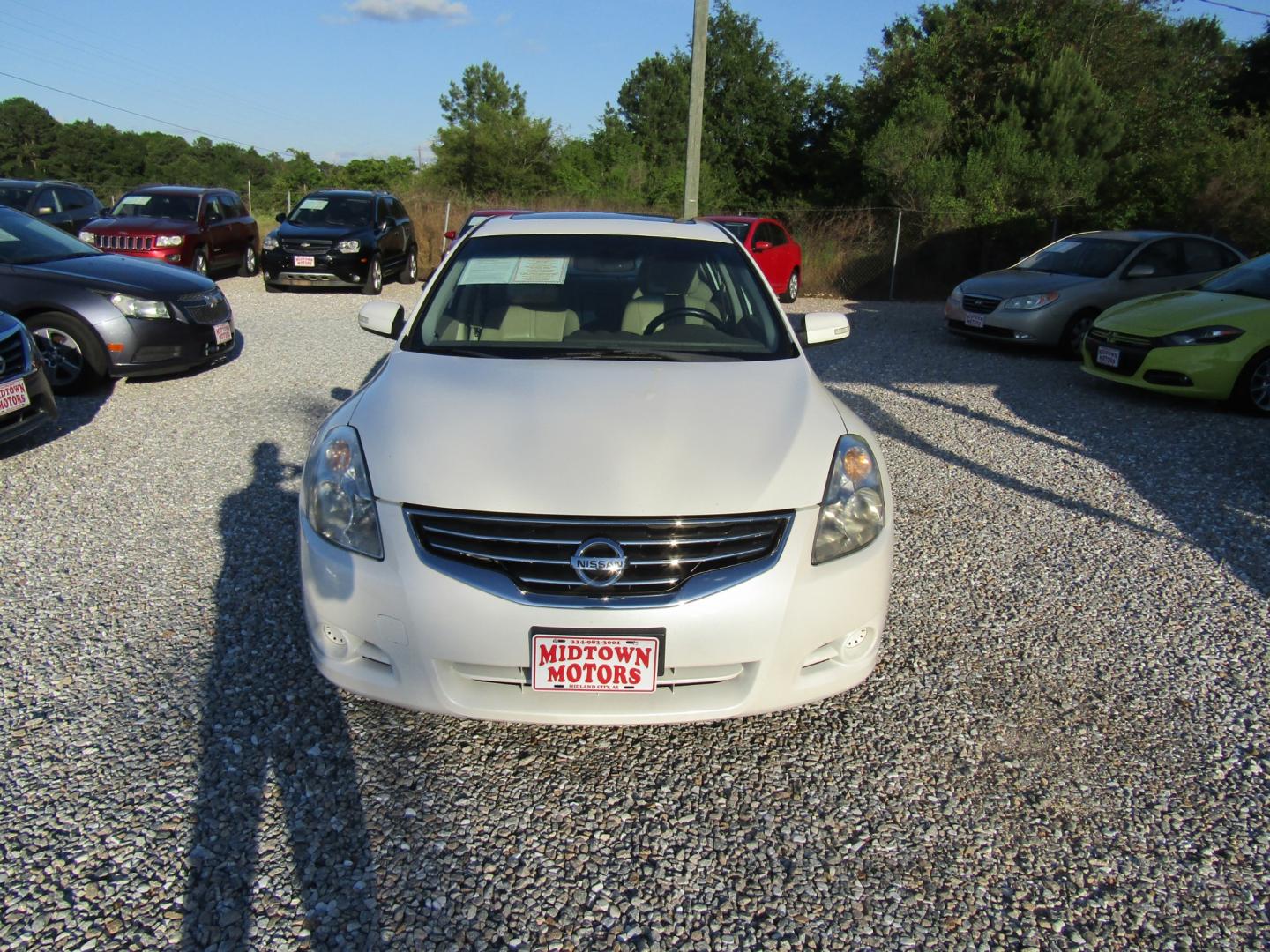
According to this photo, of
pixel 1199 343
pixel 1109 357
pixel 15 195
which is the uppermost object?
pixel 15 195

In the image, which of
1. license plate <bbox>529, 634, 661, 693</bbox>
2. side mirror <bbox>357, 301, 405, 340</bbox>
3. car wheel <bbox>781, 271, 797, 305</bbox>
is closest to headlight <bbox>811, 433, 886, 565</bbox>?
license plate <bbox>529, 634, 661, 693</bbox>

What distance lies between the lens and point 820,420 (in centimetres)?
295

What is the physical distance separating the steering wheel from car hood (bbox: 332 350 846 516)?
0.44 meters

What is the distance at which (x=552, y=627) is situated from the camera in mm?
2338

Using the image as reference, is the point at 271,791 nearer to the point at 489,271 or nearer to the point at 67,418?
the point at 489,271

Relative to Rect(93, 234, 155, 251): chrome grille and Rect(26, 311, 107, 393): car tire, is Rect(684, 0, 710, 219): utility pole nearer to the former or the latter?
Rect(93, 234, 155, 251): chrome grille

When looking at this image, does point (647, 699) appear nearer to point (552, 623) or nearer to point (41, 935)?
point (552, 623)

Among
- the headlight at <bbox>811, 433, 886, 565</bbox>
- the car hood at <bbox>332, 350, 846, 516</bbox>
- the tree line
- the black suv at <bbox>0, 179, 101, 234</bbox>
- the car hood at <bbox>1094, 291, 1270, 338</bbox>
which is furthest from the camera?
the tree line

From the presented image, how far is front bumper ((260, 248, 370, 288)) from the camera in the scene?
47.6 feet

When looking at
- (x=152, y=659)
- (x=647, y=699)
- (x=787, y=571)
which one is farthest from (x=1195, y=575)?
(x=152, y=659)

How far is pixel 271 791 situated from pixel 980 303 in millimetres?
10400

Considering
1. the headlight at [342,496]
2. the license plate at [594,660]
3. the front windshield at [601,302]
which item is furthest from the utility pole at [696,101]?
the license plate at [594,660]

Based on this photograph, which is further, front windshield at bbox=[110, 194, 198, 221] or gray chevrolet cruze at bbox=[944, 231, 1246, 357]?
front windshield at bbox=[110, 194, 198, 221]

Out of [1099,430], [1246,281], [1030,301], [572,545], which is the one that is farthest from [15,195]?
A: [1246,281]
